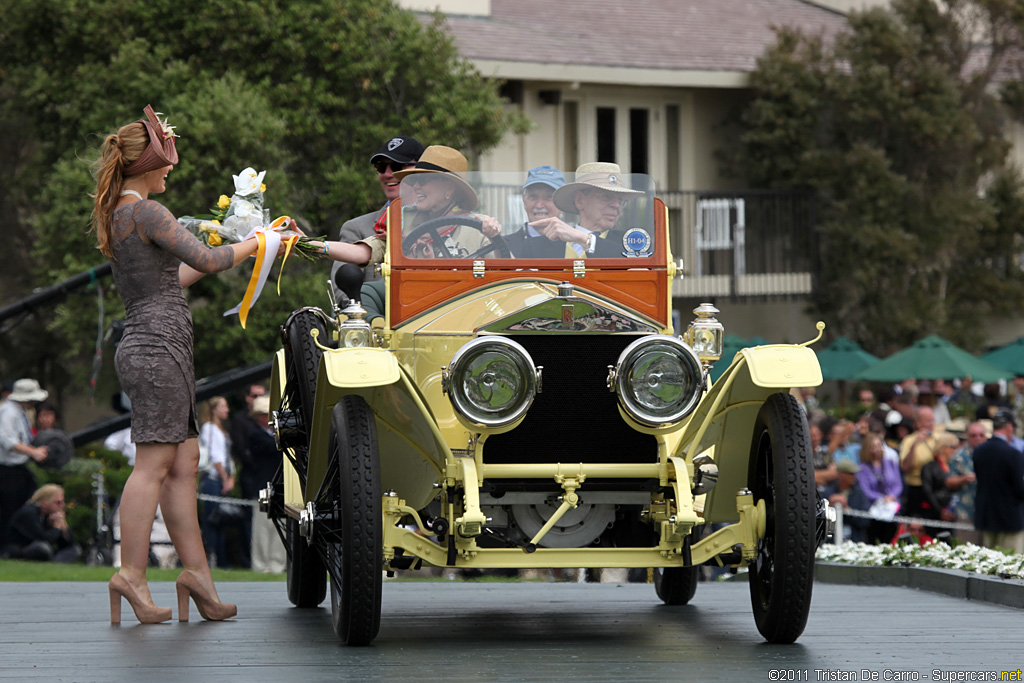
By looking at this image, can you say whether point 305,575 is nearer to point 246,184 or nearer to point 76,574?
point 246,184

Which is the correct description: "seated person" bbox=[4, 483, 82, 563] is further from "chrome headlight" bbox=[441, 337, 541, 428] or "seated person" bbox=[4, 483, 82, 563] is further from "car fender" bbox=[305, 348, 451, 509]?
"chrome headlight" bbox=[441, 337, 541, 428]

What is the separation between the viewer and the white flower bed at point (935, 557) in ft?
27.1

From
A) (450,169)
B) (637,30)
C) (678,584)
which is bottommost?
(678,584)

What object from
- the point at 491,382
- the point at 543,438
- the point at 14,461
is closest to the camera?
the point at 491,382

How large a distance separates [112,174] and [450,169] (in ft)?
6.01

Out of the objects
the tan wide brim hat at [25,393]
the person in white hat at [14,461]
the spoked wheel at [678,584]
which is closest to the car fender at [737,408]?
the spoked wheel at [678,584]

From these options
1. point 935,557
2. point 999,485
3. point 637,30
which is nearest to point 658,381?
point 935,557

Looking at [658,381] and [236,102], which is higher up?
[236,102]

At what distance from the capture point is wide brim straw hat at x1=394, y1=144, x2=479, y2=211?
7.12 meters

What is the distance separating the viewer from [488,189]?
7.19 m

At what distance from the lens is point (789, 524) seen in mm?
5910

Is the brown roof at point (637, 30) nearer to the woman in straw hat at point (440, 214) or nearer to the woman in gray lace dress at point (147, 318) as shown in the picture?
the woman in straw hat at point (440, 214)

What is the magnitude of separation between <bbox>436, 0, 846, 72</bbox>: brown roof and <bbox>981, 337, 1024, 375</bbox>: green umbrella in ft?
21.1

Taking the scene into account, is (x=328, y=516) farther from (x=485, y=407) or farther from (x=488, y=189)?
(x=488, y=189)
